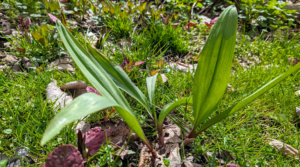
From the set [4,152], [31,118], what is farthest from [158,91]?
[4,152]

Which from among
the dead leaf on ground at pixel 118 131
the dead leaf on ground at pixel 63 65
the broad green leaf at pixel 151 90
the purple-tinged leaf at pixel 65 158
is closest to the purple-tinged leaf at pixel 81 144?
the purple-tinged leaf at pixel 65 158

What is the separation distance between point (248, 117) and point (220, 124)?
19 centimetres

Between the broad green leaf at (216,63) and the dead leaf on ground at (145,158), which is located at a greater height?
the broad green leaf at (216,63)

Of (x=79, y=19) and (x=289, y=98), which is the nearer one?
(x=289, y=98)

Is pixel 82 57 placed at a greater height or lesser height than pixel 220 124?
greater

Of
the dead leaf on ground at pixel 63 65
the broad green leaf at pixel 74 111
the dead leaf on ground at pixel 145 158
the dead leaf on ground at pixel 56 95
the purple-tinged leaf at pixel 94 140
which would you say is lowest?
the dead leaf on ground at pixel 145 158

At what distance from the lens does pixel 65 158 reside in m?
0.73

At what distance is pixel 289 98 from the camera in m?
1.29

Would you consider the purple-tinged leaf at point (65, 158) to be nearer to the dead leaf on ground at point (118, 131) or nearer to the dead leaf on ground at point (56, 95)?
the dead leaf on ground at point (118, 131)

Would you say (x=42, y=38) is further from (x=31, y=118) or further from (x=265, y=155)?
(x=265, y=155)

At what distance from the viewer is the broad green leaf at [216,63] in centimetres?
69

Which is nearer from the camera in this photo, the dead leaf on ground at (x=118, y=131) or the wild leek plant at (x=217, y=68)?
the wild leek plant at (x=217, y=68)

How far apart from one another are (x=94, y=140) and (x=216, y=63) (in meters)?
0.58

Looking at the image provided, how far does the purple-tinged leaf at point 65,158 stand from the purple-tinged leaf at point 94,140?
92mm
